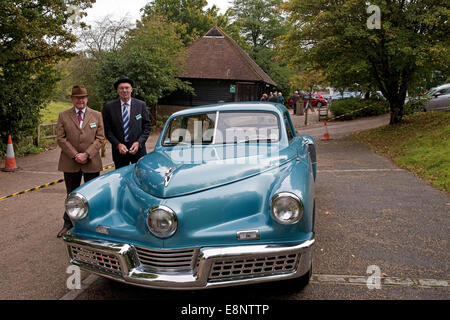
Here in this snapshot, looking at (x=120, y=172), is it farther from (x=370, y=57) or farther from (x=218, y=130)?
(x=370, y=57)

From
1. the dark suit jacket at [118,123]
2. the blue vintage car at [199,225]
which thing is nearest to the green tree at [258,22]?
the dark suit jacket at [118,123]

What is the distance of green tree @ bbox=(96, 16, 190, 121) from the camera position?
18.8 meters

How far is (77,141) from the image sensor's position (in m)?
5.01

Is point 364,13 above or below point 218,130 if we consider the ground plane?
above

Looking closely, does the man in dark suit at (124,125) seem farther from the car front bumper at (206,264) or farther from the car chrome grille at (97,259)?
the car front bumper at (206,264)

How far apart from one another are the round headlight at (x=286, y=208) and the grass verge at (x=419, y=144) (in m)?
5.27

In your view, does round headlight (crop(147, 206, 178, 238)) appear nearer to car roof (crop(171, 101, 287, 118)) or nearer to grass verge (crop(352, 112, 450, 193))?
car roof (crop(171, 101, 287, 118))

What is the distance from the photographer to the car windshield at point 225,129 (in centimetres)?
462

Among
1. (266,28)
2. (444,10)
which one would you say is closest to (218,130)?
(444,10)

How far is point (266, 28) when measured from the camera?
156 ft

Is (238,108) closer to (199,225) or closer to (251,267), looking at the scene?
(199,225)

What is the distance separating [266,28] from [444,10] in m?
37.5

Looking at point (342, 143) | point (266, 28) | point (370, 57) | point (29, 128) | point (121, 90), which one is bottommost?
point (342, 143)

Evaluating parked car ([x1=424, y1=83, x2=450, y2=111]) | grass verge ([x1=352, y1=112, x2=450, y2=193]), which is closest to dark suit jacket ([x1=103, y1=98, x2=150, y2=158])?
grass verge ([x1=352, y1=112, x2=450, y2=193])
